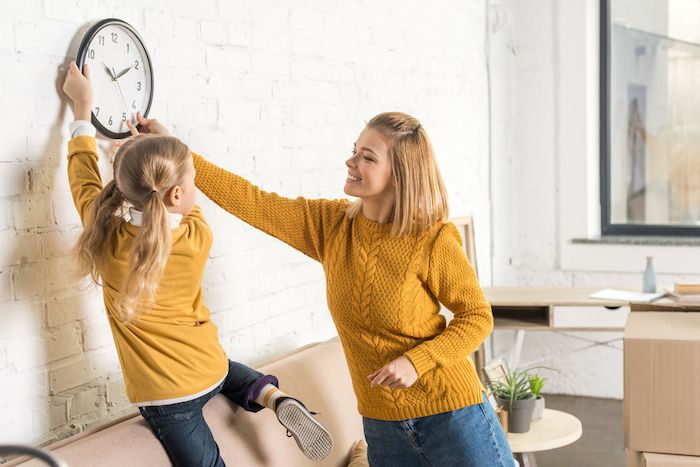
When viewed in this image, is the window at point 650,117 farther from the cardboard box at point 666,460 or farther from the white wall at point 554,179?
the cardboard box at point 666,460

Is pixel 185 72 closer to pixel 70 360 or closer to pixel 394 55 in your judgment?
pixel 70 360

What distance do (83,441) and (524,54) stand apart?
11.5 feet

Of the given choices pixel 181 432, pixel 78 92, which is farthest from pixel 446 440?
pixel 78 92

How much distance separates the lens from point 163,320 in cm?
151

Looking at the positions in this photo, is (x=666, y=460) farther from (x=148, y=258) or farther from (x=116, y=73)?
(x=116, y=73)

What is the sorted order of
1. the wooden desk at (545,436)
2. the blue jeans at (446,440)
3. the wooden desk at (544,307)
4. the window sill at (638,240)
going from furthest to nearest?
1. the window sill at (638,240)
2. the wooden desk at (544,307)
3. the wooden desk at (545,436)
4. the blue jeans at (446,440)

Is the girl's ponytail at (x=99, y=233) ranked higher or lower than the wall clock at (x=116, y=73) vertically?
lower

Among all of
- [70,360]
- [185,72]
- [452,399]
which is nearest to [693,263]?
[452,399]

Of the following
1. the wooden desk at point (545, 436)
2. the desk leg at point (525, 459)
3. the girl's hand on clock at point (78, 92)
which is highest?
the girl's hand on clock at point (78, 92)

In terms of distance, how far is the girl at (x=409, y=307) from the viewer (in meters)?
1.62

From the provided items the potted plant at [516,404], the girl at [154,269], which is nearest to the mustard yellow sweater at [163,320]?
the girl at [154,269]

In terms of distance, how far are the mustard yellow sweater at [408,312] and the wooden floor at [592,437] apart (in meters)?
1.93

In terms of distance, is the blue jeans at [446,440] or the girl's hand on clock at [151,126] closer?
the blue jeans at [446,440]

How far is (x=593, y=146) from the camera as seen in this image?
166 inches
